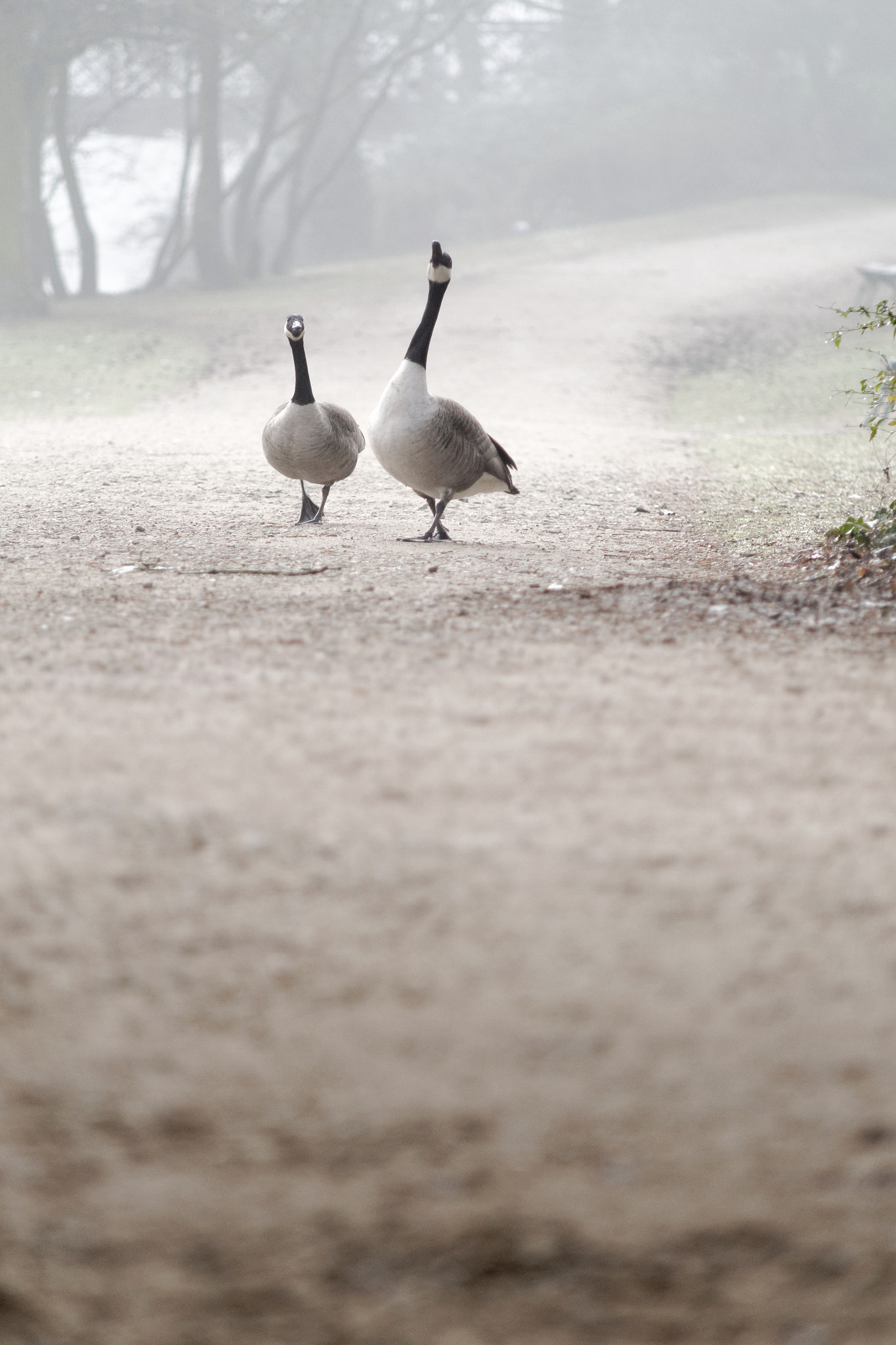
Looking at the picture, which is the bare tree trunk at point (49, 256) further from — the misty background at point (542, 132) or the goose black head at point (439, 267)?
the goose black head at point (439, 267)

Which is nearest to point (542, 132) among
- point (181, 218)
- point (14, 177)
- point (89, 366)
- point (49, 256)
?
point (181, 218)

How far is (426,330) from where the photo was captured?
665 centimetres

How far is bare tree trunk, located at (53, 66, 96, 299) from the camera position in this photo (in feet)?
80.4

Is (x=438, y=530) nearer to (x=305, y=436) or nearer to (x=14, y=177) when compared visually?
(x=305, y=436)

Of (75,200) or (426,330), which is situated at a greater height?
(75,200)

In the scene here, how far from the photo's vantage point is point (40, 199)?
25.2 m

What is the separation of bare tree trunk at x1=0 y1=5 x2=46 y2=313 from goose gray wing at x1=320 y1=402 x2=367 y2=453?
16.6m

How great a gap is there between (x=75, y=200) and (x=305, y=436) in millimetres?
23315

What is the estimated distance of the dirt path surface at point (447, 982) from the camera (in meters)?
2.06

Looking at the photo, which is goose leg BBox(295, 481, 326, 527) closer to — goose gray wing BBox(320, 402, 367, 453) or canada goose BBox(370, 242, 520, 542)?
goose gray wing BBox(320, 402, 367, 453)

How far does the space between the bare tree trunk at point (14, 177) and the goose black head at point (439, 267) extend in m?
17.4

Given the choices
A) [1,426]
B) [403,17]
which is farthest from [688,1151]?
[403,17]

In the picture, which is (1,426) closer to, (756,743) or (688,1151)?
(756,743)

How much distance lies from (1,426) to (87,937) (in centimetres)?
1158
